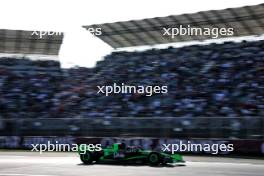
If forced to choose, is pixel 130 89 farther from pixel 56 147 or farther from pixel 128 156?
pixel 128 156

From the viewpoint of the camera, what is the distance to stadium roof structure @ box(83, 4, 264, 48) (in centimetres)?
2889

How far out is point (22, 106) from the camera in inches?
1130

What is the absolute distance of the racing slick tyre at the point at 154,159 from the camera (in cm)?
1655

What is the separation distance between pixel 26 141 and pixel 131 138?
256 inches

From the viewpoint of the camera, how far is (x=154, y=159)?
16625 mm

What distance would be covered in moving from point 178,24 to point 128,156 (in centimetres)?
1611

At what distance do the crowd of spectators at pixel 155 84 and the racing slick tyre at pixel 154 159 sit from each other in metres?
6.84

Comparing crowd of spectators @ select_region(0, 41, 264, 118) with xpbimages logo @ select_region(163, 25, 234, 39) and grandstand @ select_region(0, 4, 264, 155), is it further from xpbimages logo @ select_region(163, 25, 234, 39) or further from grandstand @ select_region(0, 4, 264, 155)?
xpbimages logo @ select_region(163, 25, 234, 39)

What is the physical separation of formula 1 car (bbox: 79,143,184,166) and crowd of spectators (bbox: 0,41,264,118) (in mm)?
6676

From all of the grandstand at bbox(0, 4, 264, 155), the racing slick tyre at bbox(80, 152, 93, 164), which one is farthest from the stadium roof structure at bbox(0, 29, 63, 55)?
the racing slick tyre at bbox(80, 152, 93, 164)

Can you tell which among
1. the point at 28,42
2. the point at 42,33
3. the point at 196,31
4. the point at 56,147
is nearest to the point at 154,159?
the point at 56,147

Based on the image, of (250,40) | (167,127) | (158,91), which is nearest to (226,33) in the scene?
(250,40)

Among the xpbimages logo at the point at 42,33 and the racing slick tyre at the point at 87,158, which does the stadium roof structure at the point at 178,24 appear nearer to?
the xpbimages logo at the point at 42,33

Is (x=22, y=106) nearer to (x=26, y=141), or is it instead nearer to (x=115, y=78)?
(x=26, y=141)
